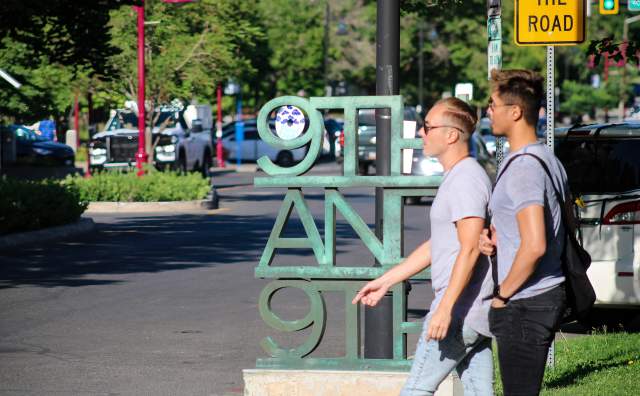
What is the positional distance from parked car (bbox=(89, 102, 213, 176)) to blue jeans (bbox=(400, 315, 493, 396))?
29.7 metres

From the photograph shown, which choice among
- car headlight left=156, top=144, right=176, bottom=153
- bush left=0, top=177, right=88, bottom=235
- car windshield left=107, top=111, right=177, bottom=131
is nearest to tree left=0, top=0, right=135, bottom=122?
bush left=0, top=177, right=88, bottom=235

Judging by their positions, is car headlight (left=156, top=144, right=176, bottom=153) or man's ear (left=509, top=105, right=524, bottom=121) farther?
car headlight (left=156, top=144, right=176, bottom=153)

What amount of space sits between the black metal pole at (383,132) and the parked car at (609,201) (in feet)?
10.5

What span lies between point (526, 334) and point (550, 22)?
3.90 meters

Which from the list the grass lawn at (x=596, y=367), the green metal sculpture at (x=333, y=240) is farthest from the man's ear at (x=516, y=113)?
the grass lawn at (x=596, y=367)

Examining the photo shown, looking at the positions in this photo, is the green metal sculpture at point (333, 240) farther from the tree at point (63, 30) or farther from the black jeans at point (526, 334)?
the tree at point (63, 30)

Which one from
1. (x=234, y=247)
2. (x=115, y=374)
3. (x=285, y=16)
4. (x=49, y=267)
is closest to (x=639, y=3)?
(x=234, y=247)

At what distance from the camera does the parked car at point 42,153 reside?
136 feet

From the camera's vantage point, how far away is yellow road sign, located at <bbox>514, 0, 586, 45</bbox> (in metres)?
8.30

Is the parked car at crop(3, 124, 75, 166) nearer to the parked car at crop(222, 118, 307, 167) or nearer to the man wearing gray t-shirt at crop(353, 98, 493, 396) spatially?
the parked car at crop(222, 118, 307, 167)

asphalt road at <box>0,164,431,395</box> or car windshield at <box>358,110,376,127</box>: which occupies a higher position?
car windshield at <box>358,110,376,127</box>

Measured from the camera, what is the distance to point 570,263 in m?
4.96

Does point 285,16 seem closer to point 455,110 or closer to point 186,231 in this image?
point 186,231

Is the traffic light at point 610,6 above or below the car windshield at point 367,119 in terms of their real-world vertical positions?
above
